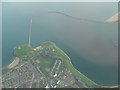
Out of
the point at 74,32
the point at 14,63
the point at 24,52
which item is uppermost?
the point at 74,32

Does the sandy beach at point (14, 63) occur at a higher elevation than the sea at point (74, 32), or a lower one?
lower

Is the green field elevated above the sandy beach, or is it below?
above

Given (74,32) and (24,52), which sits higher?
(74,32)

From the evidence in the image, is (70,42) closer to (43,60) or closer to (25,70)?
(43,60)

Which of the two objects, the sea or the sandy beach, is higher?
the sea

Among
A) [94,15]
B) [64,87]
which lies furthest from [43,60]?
[94,15]

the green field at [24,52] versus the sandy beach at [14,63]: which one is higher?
the green field at [24,52]

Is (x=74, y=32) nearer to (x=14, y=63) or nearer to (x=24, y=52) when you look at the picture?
(x=24, y=52)

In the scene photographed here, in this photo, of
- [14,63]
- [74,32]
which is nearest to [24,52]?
[14,63]
